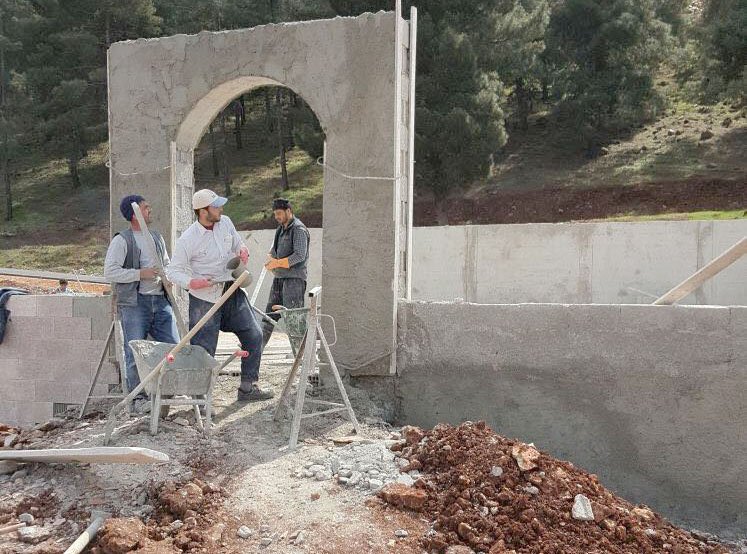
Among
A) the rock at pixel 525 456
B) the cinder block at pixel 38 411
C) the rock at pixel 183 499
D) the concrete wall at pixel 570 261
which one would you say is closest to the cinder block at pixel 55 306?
the cinder block at pixel 38 411

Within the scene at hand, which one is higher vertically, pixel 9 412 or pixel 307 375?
pixel 307 375

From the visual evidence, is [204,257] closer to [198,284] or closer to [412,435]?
[198,284]

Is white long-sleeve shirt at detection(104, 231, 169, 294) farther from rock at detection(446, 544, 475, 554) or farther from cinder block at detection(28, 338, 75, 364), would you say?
rock at detection(446, 544, 475, 554)

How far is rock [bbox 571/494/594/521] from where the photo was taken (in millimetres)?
4285

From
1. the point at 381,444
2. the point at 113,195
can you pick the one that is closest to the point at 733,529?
the point at 381,444

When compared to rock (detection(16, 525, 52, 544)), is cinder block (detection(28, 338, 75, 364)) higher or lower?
higher

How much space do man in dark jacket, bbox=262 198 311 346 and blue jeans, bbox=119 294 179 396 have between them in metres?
0.96

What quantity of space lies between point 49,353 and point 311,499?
3920 millimetres

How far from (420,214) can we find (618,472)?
22.0m

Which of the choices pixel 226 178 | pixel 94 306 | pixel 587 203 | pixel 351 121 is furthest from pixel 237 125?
pixel 351 121

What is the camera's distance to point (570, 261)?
533 inches

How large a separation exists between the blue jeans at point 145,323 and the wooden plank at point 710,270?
12.9 feet

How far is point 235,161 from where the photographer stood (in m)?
34.1

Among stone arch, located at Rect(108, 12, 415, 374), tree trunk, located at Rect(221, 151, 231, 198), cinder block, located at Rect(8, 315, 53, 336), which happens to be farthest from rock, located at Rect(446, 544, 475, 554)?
tree trunk, located at Rect(221, 151, 231, 198)
